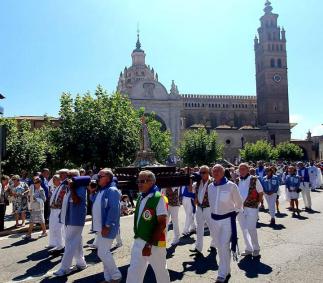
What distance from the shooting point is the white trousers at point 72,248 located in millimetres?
7434

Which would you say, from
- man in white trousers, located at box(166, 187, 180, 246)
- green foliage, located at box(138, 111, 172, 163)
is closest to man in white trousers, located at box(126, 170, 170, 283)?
man in white trousers, located at box(166, 187, 180, 246)

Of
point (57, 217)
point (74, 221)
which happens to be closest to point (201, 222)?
point (74, 221)

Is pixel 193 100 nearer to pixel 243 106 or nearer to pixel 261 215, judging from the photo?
pixel 243 106

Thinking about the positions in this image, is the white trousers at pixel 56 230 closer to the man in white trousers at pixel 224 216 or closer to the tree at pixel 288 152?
the man in white trousers at pixel 224 216

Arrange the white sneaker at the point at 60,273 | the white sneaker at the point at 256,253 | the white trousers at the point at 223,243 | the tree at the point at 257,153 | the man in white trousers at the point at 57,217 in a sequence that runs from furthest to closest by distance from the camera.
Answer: the tree at the point at 257,153, the man in white trousers at the point at 57,217, the white sneaker at the point at 256,253, the white sneaker at the point at 60,273, the white trousers at the point at 223,243

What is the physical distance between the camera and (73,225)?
763 cm

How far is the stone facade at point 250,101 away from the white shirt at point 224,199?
5660cm

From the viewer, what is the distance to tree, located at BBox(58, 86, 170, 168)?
89.4ft

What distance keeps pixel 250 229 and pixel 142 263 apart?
12.9 feet

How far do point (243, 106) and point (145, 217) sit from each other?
89681mm

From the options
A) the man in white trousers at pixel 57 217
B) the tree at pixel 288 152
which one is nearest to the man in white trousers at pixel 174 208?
the man in white trousers at pixel 57 217

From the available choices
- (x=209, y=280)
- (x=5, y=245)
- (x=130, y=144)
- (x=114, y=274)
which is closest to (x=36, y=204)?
(x=5, y=245)

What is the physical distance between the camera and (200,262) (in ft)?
27.0

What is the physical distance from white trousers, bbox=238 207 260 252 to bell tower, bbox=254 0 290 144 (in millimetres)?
74092
